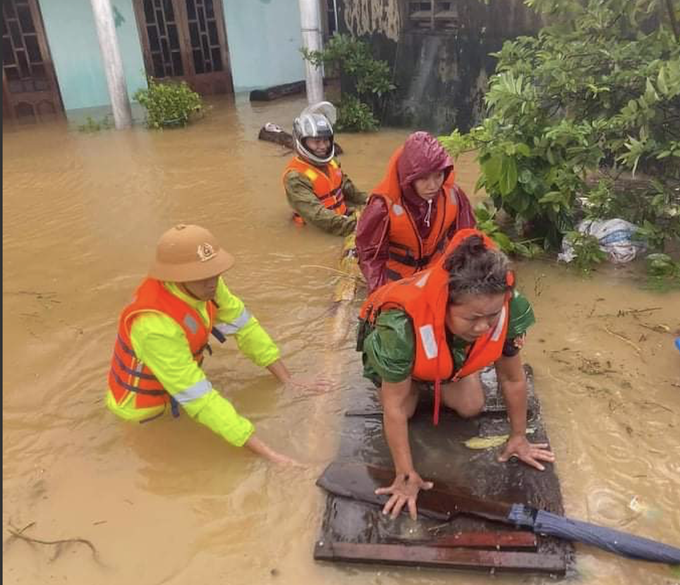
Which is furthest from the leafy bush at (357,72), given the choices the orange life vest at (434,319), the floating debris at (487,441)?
the orange life vest at (434,319)

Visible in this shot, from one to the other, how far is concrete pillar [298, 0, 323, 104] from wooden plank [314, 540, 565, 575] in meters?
8.32

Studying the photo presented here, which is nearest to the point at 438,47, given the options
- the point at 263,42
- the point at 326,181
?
the point at 326,181

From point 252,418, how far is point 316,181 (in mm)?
2800

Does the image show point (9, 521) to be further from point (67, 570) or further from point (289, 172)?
point (289, 172)

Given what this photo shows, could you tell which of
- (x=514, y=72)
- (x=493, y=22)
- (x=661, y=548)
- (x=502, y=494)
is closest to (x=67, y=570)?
(x=502, y=494)

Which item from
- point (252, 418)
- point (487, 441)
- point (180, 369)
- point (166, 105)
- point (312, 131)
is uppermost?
point (312, 131)

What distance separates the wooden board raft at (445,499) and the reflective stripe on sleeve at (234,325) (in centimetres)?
76

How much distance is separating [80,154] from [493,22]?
5784 millimetres

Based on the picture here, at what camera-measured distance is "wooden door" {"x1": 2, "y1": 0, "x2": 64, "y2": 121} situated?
11.0 meters

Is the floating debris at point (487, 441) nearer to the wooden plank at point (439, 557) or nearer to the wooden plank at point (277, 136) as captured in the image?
the wooden plank at point (439, 557)

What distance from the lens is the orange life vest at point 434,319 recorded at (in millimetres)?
2367

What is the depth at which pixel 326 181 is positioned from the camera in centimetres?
580

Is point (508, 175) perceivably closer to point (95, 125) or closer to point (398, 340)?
point (398, 340)

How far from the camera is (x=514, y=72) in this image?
4.91 meters
